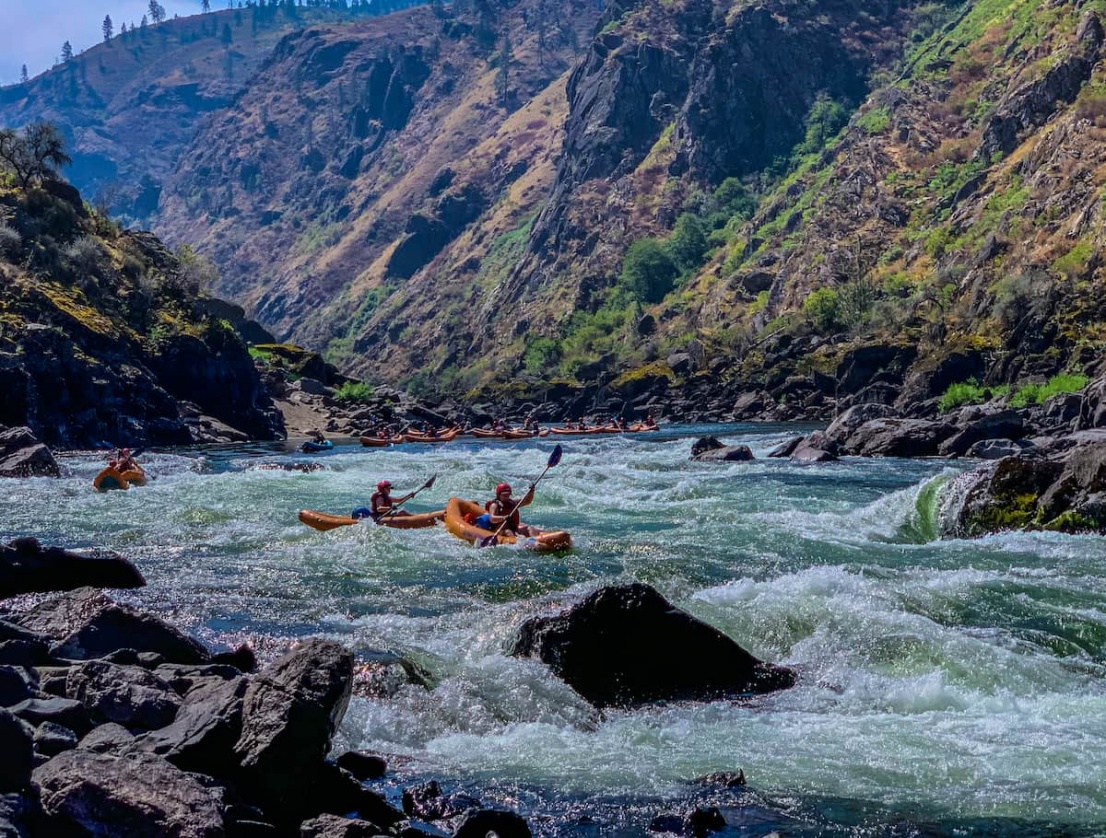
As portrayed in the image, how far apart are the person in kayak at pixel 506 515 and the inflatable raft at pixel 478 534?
0.22 m

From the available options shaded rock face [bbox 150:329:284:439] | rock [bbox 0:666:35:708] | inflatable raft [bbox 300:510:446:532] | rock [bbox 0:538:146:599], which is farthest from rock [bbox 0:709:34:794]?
shaded rock face [bbox 150:329:284:439]

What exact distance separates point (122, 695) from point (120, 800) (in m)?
1.82

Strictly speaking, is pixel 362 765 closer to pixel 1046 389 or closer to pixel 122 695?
pixel 122 695

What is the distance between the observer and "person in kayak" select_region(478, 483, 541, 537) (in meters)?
18.2

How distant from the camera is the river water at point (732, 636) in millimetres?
7941

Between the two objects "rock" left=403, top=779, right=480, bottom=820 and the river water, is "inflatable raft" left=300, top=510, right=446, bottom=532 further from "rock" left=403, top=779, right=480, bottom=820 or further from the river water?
"rock" left=403, top=779, right=480, bottom=820

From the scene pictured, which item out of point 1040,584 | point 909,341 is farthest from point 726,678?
point 909,341

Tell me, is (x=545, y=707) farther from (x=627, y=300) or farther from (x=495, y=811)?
(x=627, y=300)

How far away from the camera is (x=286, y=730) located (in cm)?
678

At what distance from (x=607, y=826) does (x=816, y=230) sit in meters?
82.2

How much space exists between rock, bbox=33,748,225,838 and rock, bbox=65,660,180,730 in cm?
129

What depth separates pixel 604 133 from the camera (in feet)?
409

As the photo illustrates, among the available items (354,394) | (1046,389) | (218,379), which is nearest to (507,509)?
(1046,389)

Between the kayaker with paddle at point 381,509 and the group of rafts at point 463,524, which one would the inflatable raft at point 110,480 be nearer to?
the group of rafts at point 463,524
